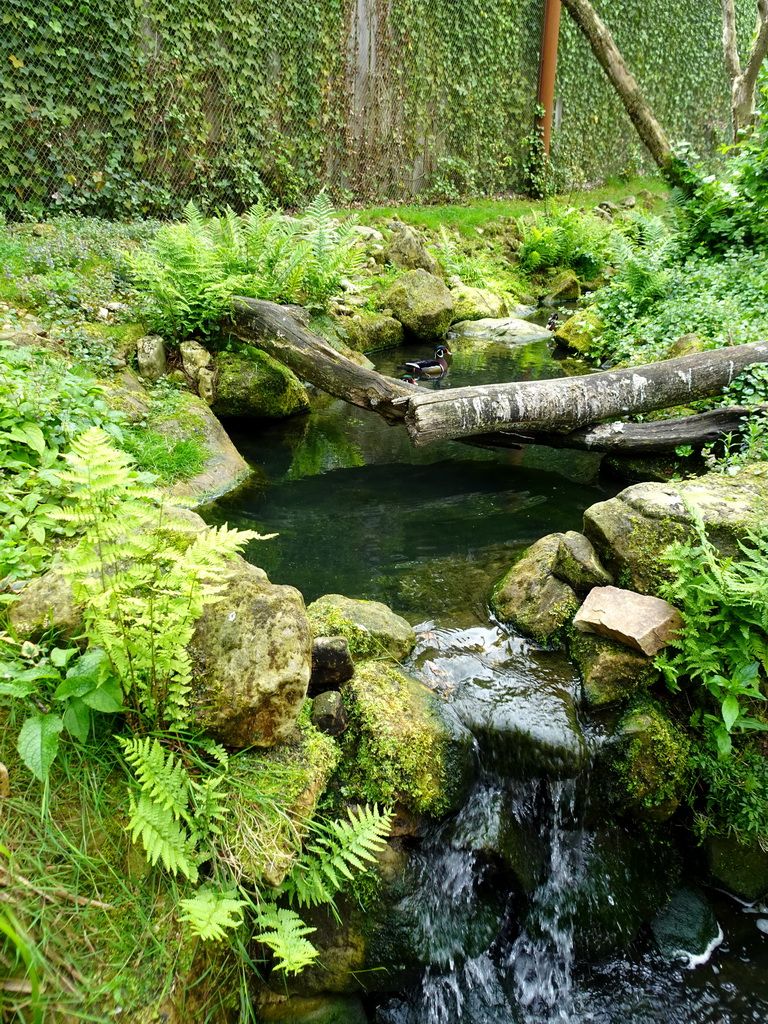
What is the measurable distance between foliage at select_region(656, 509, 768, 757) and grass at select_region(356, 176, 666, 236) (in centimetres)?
933

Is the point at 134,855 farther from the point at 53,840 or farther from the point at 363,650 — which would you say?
the point at 363,650

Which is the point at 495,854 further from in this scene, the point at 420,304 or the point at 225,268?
the point at 420,304

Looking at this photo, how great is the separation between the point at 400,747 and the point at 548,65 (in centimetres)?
1787

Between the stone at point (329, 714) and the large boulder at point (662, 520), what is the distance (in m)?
1.78

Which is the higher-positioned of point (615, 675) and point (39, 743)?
point (39, 743)

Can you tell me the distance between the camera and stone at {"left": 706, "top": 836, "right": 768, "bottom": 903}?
287 centimetres

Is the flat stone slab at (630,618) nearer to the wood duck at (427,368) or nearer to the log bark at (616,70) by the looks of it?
the wood duck at (427,368)

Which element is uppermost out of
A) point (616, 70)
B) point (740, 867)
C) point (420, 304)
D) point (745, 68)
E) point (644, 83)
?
point (644, 83)

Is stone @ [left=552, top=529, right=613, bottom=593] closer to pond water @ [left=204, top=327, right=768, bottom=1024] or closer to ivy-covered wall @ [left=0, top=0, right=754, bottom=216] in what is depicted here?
pond water @ [left=204, top=327, right=768, bottom=1024]

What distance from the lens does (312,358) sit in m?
5.69

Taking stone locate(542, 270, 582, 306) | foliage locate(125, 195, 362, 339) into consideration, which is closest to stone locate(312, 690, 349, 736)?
foliage locate(125, 195, 362, 339)

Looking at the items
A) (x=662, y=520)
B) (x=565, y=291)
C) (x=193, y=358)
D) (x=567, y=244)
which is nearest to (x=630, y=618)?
(x=662, y=520)

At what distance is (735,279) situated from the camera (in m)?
7.54

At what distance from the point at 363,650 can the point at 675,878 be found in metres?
1.81
